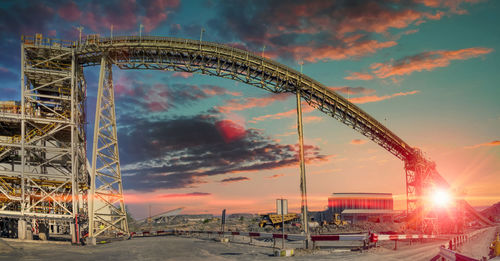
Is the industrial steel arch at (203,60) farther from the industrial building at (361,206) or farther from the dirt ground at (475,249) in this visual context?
the industrial building at (361,206)

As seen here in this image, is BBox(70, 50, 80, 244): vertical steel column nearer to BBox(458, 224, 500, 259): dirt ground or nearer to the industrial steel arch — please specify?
the industrial steel arch

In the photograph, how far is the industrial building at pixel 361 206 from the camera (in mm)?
79938

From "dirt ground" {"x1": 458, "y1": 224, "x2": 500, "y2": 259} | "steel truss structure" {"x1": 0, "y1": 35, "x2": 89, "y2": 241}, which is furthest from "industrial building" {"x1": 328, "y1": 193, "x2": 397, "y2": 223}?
"steel truss structure" {"x1": 0, "y1": 35, "x2": 89, "y2": 241}

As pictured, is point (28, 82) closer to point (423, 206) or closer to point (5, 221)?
point (5, 221)

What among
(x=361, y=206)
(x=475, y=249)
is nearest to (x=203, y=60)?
(x=475, y=249)

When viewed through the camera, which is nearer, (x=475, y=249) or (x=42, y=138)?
(x=475, y=249)

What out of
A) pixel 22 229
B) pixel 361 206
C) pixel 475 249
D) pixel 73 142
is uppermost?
pixel 73 142

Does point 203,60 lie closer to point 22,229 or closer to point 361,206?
point 22,229

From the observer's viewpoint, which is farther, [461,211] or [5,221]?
[461,211]

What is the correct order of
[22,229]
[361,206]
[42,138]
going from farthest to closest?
[361,206]
[42,138]
[22,229]

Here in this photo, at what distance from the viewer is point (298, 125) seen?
93.5ft

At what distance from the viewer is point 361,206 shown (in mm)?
82000

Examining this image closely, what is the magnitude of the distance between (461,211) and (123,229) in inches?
1709

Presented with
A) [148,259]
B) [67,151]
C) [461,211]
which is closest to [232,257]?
[148,259]
